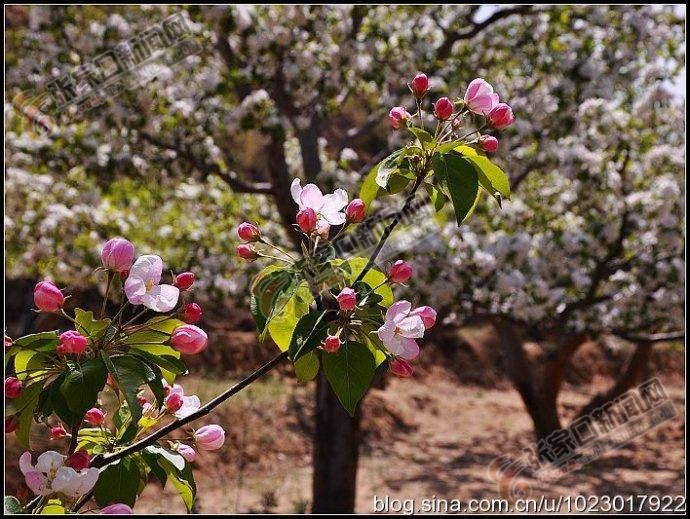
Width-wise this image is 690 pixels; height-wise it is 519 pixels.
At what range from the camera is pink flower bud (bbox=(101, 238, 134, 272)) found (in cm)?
125

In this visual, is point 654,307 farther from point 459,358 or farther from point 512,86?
point 459,358

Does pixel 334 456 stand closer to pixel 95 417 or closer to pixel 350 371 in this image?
pixel 95 417

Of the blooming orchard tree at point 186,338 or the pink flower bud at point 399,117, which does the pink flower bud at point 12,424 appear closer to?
the blooming orchard tree at point 186,338

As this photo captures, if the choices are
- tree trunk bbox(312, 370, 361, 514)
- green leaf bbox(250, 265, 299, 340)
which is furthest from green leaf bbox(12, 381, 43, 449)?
tree trunk bbox(312, 370, 361, 514)

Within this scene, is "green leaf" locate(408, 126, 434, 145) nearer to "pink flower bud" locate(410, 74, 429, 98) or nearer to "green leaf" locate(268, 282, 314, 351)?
"pink flower bud" locate(410, 74, 429, 98)

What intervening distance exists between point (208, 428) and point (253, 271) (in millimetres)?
5149

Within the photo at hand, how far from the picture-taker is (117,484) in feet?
4.09

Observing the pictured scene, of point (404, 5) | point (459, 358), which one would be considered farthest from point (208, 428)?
point (459, 358)

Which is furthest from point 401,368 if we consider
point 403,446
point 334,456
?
point 403,446

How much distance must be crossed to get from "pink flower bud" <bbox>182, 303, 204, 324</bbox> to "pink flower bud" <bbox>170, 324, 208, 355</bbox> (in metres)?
0.04

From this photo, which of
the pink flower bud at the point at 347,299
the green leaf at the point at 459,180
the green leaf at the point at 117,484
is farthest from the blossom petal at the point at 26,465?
the green leaf at the point at 459,180

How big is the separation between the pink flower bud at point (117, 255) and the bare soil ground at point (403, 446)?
4739 millimetres

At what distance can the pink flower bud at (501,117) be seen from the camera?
138 cm

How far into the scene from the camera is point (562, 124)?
5.56 metres
